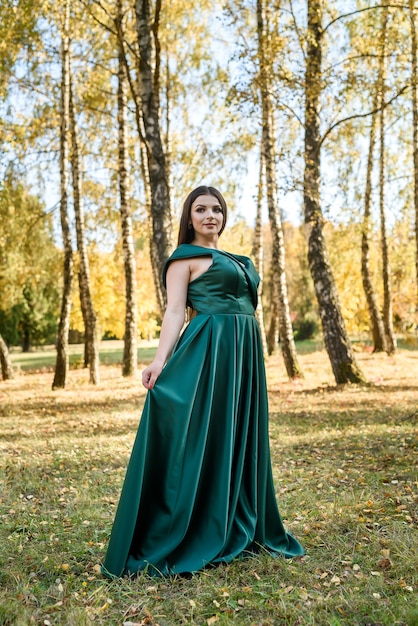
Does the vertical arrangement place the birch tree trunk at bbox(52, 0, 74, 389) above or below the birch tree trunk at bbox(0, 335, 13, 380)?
above

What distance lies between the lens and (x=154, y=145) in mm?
8219

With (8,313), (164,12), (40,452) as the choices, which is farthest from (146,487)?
(8,313)

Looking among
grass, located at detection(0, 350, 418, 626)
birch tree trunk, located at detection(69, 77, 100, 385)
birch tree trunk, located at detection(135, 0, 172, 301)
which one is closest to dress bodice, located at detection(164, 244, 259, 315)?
grass, located at detection(0, 350, 418, 626)

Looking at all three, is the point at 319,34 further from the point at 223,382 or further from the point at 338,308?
the point at 223,382

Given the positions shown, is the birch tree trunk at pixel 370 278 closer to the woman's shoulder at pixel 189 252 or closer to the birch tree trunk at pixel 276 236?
the birch tree trunk at pixel 276 236

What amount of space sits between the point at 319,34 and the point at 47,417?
25.7ft

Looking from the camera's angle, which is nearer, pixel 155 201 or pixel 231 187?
pixel 155 201

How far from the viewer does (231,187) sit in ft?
55.1

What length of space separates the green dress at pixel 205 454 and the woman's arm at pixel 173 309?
51mm

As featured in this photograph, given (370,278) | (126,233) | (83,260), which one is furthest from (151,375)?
(370,278)

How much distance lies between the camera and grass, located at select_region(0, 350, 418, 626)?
9.62ft

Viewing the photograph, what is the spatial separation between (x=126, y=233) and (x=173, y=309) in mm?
9979

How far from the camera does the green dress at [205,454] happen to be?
3.38 metres

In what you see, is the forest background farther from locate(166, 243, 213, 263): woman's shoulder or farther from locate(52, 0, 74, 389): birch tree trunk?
locate(166, 243, 213, 263): woman's shoulder
